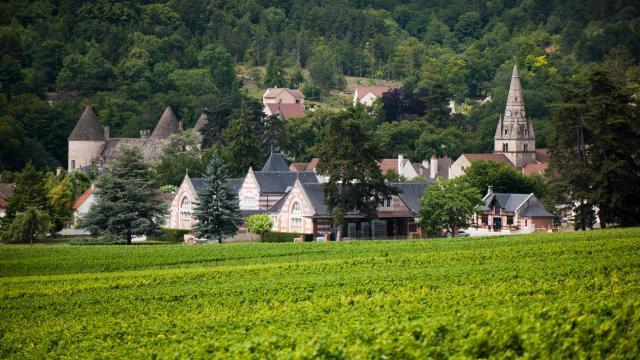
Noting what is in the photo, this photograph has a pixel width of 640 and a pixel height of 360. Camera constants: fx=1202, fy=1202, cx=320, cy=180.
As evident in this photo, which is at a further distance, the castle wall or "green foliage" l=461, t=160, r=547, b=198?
the castle wall

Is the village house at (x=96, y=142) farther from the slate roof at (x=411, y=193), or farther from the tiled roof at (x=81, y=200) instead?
the slate roof at (x=411, y=193)

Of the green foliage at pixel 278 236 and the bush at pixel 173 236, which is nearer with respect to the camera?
the green foliage at pixel 278 236

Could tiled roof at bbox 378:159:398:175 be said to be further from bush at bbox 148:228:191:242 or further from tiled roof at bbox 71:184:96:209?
bush at bbox 148:228:191:242

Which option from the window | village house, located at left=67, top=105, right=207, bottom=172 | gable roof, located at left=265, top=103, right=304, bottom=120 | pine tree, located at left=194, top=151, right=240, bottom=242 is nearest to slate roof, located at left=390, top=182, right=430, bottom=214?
the window

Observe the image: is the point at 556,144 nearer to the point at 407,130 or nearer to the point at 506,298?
the point at 506,298

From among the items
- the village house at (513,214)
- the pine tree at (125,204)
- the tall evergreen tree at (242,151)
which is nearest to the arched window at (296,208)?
the pine tree at (125,204)

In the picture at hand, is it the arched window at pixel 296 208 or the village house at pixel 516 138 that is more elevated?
the village house at pixel 516 138

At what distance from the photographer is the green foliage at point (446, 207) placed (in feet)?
270

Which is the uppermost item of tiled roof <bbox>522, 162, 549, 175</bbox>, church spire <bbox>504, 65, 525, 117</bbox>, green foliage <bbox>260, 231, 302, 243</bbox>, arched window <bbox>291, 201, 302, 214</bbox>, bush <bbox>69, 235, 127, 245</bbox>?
church spire <bbox>504, 65, 525, 117</bbox>

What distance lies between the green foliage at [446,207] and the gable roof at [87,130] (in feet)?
228

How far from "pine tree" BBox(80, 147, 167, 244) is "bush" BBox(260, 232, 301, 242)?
736cm

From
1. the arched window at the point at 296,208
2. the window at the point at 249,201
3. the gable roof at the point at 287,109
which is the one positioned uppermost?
the gable roof at the point at 287,109

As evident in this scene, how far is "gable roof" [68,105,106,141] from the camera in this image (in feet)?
475

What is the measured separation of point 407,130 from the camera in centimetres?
14475
